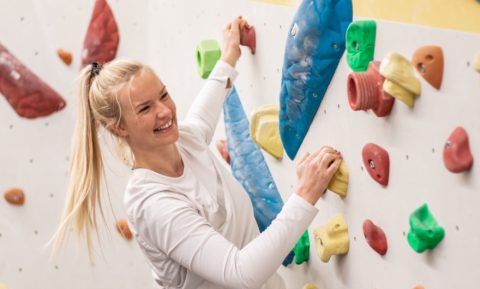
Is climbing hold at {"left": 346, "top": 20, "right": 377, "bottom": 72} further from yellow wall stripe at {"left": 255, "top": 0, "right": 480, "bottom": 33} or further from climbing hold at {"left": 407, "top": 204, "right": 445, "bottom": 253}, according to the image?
climbing hold at {"left": 407, "top": 204, "right": 445, "bottom": 253}

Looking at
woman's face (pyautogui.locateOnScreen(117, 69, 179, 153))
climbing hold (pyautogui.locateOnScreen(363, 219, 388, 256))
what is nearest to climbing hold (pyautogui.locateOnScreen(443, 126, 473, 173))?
climbing hold (pyautogui.locateOnScreen(363, 219, 388, 256))

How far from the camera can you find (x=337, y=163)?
1.55 metres

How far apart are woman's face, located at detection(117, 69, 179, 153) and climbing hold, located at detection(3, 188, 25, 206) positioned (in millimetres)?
1169

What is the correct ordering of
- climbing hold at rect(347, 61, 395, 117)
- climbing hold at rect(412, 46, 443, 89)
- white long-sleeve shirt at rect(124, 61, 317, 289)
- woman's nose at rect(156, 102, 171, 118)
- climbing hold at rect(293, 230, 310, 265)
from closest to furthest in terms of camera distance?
climbing hold at rect(412, 46, 443, 89) → climbing hold at rect(347, 61, 395, 117) → white long-sleeve shirt at rect(124, 61, 317, 289) → woman's nose at rect(156, 102, 171, 118) → climbing hold at rect(293, 230, 310, 265)

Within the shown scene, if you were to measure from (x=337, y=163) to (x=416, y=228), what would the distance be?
0.29 meters

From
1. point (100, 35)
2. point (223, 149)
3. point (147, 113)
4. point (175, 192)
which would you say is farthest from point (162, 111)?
point (100, 35)

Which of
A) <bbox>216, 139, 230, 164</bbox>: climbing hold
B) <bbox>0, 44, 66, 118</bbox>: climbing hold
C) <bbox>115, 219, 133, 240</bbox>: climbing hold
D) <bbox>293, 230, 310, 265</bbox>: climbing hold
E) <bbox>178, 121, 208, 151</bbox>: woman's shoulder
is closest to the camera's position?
<bbox>178, 121, 208, 151</bbox>: woman's shoulder

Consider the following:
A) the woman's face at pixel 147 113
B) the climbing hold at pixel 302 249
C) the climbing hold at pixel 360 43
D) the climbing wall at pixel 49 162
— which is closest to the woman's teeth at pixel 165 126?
the woman's face at pixel 147 113

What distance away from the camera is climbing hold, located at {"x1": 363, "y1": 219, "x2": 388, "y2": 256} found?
57.6 inches

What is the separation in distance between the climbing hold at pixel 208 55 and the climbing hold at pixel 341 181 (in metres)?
0.62

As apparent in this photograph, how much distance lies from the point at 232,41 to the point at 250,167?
37 cm

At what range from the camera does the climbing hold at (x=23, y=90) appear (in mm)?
2518

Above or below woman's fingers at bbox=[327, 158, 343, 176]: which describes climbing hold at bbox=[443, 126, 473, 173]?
above

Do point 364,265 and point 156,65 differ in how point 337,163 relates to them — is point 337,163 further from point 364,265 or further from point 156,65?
point 156,65
